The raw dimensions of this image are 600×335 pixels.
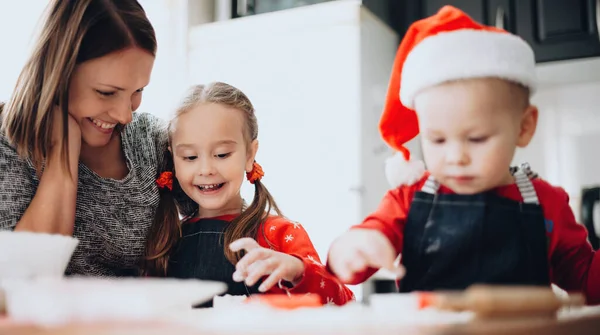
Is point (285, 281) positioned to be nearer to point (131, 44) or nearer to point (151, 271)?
point (151, 271)

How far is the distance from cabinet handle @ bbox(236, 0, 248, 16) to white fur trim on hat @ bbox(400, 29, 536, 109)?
1.56m

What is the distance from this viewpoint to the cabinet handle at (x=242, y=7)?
6.79 ft

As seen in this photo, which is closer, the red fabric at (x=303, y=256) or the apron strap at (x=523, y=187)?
the apron strap at (x=523, y=187)

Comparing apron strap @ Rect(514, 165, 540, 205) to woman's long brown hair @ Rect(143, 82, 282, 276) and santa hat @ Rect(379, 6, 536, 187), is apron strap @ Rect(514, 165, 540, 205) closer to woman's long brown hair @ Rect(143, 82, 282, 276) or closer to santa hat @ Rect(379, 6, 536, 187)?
santa hat @ Rect(379, 6, 536, 187)

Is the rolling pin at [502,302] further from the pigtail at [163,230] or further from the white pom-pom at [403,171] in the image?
the pigtail at [163,230]

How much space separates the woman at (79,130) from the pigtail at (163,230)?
2cm

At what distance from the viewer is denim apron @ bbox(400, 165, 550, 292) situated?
1.85 feet

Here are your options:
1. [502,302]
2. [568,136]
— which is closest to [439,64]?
[502,302]

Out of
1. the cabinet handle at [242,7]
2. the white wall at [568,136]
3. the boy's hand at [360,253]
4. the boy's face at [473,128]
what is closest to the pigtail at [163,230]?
Result: the boy's hand at [360,253]

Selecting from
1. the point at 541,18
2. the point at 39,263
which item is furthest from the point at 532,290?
the point at 541,18

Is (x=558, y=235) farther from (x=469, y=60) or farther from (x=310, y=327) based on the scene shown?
(x=310, y=327)

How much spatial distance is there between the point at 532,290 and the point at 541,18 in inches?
62.9

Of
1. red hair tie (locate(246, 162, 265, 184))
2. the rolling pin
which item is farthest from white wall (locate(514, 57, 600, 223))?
the rolling pin

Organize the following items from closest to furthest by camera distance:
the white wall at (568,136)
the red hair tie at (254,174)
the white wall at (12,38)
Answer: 1. the red hair tie at (254,174)
2. the white wall at (12,38)
3. the white wall at (568,136)
